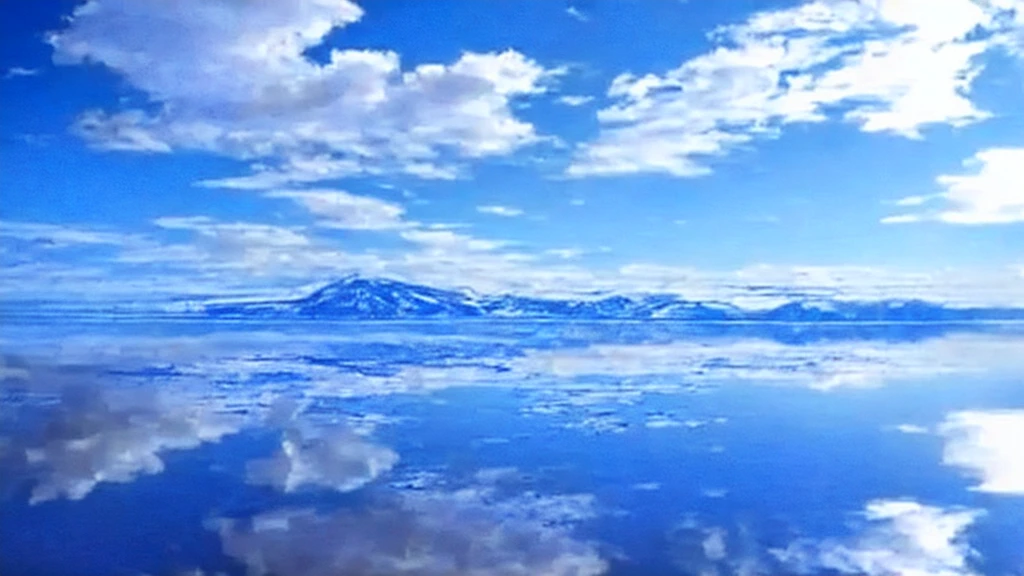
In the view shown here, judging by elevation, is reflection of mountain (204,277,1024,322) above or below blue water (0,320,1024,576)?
above

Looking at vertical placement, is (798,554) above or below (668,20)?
below

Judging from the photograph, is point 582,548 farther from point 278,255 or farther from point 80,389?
point 80,389

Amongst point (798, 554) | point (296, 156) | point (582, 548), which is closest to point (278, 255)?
point (296, 156)

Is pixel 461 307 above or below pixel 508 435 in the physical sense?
above
